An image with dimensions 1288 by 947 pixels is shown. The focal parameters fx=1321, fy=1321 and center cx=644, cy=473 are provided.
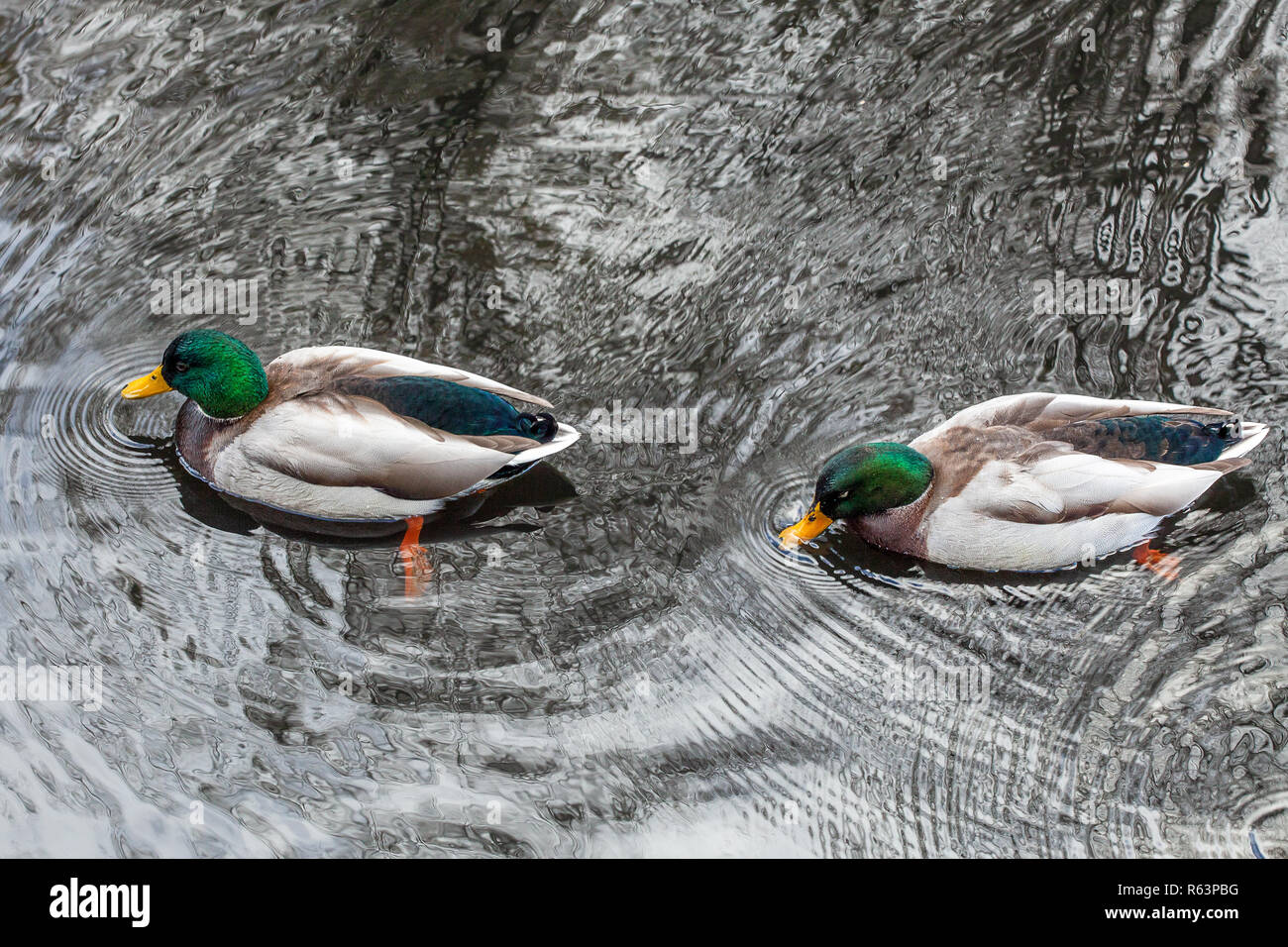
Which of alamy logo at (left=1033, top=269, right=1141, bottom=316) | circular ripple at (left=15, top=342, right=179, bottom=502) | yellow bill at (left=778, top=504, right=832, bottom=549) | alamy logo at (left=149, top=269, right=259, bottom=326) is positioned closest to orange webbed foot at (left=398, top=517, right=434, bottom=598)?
circular ripple at (left=15, top=342, right=179, bottom=502)

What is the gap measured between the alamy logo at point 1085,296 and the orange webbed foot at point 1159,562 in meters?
1.58

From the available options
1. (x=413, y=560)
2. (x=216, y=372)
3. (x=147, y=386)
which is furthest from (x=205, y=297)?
(x=413, y=560)

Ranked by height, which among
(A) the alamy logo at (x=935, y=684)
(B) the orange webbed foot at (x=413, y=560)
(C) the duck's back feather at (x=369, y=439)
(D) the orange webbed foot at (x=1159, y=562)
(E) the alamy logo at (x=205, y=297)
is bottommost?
(A) the alamy logo at (x=935, y=684)

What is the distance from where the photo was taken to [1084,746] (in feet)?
16.5

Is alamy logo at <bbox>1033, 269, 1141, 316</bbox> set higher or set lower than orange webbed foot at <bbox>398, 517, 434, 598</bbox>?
higher

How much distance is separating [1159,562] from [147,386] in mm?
4701

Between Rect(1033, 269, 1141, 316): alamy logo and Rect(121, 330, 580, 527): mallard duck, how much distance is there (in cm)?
264

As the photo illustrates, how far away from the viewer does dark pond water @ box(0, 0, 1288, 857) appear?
4984 mm

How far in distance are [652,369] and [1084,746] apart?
2804mm

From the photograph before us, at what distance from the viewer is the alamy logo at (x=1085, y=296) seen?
6.88 m

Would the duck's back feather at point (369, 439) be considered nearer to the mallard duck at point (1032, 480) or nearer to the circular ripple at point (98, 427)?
the circular ripple at point (98, 427)

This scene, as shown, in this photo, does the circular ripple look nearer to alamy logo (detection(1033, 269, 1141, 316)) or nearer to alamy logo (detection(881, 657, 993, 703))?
alamy logo (detection(881, 657, 993, 703))

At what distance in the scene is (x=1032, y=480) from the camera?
Result: 5.63 m

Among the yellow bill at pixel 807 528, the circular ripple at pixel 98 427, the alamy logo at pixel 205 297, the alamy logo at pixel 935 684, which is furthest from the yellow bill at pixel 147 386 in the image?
the alamy logo at pixel 935 684
